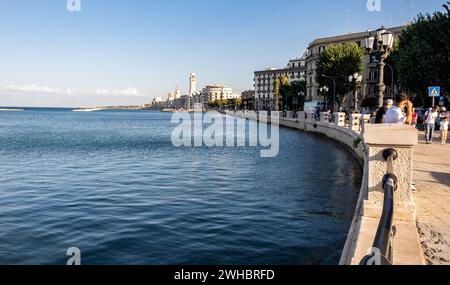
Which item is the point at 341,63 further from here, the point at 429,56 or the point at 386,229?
the point at 386,229

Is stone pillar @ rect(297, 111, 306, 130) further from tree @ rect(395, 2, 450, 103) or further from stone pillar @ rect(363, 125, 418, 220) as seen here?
stone pillar @ rect(363, 125, 418, 220)

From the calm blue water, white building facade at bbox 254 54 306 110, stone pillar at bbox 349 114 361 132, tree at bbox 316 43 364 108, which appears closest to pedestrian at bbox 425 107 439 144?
the calm blue water

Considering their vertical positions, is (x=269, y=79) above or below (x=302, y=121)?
above

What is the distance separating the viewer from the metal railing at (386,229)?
11.9 ft

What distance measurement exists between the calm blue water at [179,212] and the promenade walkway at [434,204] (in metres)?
1.86

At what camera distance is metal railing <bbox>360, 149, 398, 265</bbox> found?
143 inches

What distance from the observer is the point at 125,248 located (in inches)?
345

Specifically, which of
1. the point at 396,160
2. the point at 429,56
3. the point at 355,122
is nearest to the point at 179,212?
the point at 396,160

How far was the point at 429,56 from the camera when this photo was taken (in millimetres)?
34688

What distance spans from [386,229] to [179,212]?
8.13 metres

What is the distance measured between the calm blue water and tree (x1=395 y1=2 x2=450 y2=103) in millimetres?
18004

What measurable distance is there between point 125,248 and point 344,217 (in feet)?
18.2

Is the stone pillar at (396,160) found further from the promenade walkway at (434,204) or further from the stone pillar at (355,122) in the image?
the stone pillar at (355,122)
